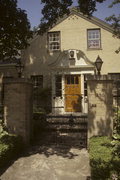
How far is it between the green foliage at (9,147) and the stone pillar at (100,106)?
2638 mm

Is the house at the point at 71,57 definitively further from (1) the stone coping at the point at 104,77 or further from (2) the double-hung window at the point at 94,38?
(1) the stone coping at the point at 104,77

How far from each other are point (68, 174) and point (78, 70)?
8850 mm

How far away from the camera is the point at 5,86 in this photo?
6.77 metres

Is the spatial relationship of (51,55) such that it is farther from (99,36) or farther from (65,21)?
(99,36)

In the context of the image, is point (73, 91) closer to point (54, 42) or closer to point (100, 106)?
point (54, 42)

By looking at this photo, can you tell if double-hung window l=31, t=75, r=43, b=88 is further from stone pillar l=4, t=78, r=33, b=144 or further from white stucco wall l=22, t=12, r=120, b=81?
stone pillar l=4, t=78, r=33, b=144

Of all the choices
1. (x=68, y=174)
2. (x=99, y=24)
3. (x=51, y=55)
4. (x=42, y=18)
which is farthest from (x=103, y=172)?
(x=99, y=24)

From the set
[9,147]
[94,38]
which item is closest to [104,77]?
[9,147]

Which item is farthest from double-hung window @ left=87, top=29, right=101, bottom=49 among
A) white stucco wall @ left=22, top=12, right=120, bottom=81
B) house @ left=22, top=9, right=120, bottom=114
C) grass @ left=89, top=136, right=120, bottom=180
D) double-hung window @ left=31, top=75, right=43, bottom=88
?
grass @ left=89, top=136, right=120, bottom=180

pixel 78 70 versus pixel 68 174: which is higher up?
pixel 78 70

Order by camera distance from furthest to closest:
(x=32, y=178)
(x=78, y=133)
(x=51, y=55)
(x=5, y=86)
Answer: (x=51, y=55), (x=78, y=133), (x=5, y=86), (x=32, y=178)

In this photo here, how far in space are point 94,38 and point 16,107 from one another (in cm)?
918

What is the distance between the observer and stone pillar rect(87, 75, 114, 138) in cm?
606

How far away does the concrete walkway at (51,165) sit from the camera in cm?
462
